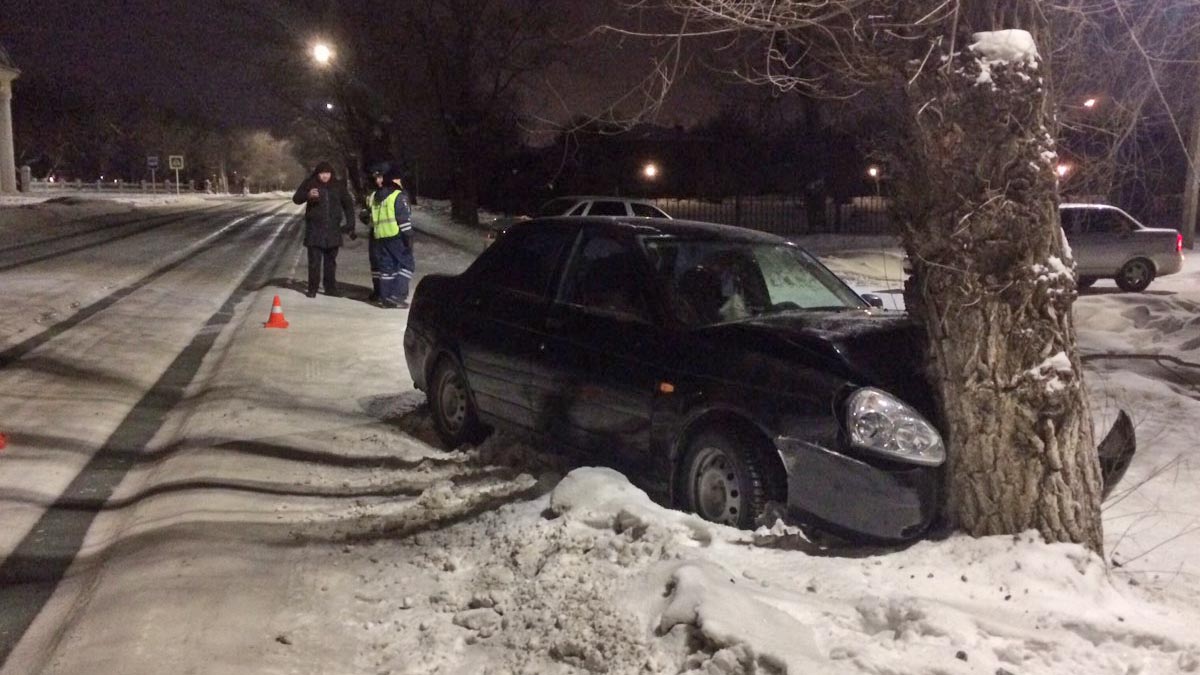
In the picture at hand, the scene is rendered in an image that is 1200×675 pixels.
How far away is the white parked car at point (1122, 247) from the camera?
19359 mm

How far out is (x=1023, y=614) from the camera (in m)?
3.68

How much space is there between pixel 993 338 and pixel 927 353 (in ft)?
1.19

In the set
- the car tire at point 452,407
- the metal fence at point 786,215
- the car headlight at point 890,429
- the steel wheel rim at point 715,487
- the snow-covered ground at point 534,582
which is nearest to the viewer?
the snow-covered ground at point 534,582

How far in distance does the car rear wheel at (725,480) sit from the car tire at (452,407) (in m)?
2.23

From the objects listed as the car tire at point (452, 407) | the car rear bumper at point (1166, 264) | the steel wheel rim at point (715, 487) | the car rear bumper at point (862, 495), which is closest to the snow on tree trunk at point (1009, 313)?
the car rear bumper at point (862, 495)

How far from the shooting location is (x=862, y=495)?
4227mm

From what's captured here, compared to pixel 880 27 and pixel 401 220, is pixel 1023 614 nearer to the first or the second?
pixel 880 27

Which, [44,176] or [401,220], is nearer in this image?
[401,220]

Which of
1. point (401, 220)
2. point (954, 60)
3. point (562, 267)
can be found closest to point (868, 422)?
point (954, 60)

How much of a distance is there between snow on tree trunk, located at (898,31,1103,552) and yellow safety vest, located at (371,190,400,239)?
403 inches

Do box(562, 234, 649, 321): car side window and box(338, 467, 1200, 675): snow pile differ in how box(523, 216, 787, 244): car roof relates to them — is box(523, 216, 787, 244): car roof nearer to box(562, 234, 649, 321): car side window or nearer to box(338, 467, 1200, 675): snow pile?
box(562, 234, 649, 321): car side window

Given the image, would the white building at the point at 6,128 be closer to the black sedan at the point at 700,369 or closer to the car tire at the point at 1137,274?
the car tire at the point at 1137,274

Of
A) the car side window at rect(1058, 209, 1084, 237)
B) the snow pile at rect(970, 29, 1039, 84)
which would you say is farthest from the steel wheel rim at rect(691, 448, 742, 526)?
the car side window at rect(1058, 209, 1084, 237)

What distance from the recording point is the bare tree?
4.15 metres
